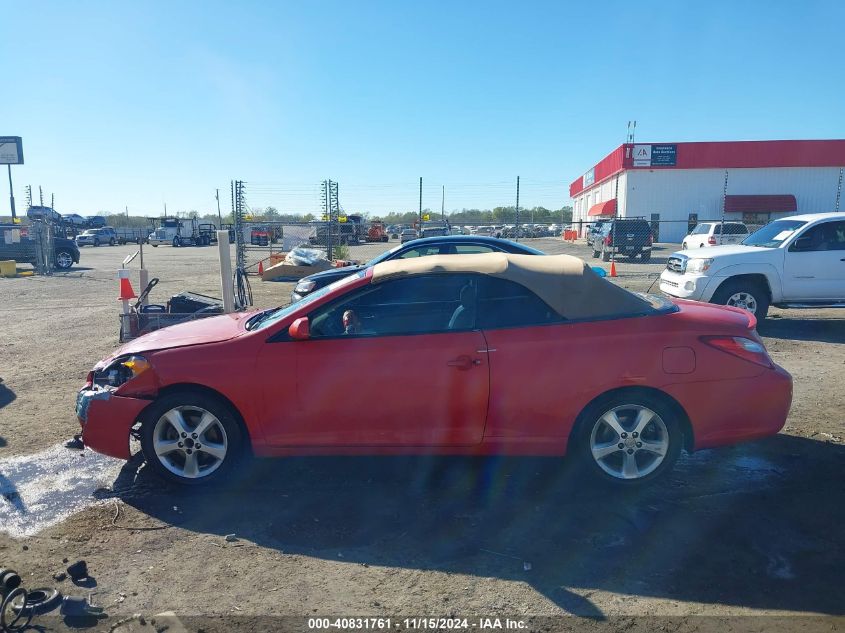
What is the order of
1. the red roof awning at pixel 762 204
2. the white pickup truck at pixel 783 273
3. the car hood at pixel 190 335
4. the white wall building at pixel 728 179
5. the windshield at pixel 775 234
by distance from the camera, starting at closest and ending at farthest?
the car hood at pixel 190 335 < the white pickup truck at pixel 783 273 < the windshield at pixel 775 234 < the red roof awning at pixel 762 204 < the white wall building at pixel 728 179

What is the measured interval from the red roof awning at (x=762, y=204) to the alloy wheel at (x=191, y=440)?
4862cm

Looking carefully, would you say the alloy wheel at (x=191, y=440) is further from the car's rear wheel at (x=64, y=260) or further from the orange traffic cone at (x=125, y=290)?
the car's rear wheel at (x=64, y=260)

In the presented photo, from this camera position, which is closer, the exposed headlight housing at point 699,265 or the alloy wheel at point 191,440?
the alloy wheel at point 191,440

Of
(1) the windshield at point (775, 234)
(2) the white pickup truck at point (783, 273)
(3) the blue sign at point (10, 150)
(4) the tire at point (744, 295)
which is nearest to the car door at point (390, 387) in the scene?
(2) the white pickup truck at point (783, 273)

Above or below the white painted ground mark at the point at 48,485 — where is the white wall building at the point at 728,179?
above

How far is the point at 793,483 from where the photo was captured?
4.59 m

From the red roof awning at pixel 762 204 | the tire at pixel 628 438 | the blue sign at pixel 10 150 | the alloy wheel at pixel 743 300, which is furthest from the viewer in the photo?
the red roof awning at pixel 762 204

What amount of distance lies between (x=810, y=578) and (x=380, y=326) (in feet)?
9.55

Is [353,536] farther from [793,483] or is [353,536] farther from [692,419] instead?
[793,483]

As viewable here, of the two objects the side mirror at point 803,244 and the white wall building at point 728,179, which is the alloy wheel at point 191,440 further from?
the white wall building at point 728,179

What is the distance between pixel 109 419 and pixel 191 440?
597 millimetres

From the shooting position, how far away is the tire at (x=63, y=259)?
25.8 meters

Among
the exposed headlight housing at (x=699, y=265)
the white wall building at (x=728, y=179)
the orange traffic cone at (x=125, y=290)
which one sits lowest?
the orange traffic cone at (x=125, y=290)

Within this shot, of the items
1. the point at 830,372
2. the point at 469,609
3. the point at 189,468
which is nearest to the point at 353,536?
the point at 469,609
